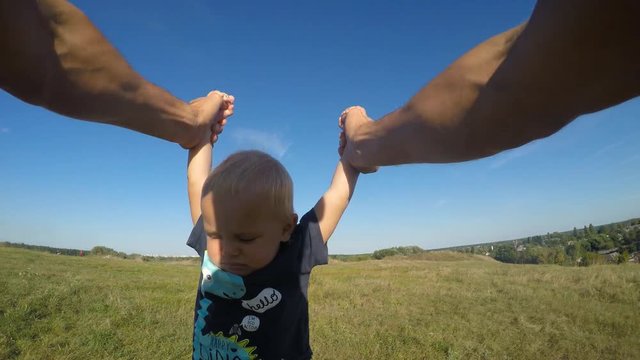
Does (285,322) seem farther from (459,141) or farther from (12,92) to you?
(12,92)

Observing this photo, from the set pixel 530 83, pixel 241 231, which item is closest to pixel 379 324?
pixel 241 231

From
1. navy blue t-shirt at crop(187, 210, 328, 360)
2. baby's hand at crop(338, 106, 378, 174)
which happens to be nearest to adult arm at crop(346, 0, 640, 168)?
baby's hand at crop(338, 106, 378, 174)

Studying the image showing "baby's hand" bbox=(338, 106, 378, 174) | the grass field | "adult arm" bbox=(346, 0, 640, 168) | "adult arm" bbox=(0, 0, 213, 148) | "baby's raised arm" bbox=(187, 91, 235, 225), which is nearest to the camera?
"adult arm" bbox=(346, 0, 640, 168)

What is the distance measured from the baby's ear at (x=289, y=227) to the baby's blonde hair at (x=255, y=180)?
0.03 metres

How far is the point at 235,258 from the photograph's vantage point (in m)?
1.66

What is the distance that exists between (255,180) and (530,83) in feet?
3.82

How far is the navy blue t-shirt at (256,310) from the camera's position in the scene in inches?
67.6

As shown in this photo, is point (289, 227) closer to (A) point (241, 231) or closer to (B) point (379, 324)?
(A) point (241, 231)

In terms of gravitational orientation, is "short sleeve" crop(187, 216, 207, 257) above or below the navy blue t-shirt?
above

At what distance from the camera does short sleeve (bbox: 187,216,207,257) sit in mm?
1929

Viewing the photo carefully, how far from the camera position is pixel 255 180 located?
1630mm

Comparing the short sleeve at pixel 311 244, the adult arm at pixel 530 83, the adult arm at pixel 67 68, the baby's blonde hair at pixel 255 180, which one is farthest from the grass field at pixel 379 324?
the adult arm at pixel 530 83

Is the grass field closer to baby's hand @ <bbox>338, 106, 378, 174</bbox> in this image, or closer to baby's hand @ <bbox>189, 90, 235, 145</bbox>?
baby's hand @ <bbox>189, 90, 235, 145</bbox>

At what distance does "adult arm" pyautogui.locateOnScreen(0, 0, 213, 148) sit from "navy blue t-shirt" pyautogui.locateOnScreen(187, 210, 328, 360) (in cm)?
84
